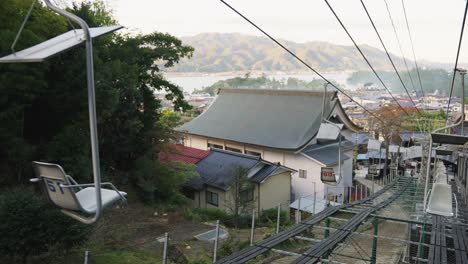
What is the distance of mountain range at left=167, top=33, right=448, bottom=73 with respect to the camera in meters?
97.2

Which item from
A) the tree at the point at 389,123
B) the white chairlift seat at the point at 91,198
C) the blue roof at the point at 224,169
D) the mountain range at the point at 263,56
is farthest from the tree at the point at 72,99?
the mountain range at the point at 263,56

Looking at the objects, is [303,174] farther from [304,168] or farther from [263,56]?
[263,56]

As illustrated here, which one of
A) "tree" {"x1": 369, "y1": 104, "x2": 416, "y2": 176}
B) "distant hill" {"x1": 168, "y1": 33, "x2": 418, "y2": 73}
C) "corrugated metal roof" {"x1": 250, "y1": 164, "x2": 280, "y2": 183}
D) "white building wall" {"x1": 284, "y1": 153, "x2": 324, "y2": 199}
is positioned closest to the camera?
"corrugated metal roof" {"x1": 250, "y1": 164, "x2": 280, "y2": 183}

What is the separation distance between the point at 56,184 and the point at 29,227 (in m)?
3.63

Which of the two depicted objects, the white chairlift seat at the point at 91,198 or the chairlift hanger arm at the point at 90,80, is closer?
the chairlift hanger arm at the point at 90,80

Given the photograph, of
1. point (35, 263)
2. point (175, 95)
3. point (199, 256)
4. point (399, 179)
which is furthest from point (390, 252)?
point (175, 95)

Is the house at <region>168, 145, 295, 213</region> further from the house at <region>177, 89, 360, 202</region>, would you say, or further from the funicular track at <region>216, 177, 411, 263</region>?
the funicular track at <region>216, 177, 411, 263</region>

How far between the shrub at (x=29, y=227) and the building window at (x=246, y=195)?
5.60 meters

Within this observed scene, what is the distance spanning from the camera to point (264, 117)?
698 inches

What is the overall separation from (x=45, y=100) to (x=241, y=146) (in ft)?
35.0

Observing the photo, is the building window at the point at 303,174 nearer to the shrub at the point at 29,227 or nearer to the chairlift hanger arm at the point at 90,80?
the shrub at the point at 29,227

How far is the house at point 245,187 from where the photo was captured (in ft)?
37.0

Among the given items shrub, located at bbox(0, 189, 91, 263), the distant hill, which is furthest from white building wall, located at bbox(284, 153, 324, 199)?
the distant hill

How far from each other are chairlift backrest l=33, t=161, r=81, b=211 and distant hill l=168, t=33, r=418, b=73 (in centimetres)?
9095
